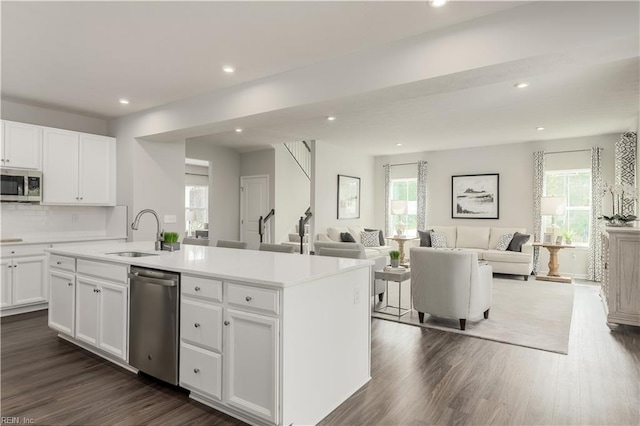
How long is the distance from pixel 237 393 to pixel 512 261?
253 inches

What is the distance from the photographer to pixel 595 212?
7.02 metres

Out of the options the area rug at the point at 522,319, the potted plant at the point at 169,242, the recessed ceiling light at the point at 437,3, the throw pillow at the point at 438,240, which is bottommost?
the area rug at the point at 522,319

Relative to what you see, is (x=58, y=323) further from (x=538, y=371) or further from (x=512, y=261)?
(x=512, y=261)

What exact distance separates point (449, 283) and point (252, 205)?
549 centimetres

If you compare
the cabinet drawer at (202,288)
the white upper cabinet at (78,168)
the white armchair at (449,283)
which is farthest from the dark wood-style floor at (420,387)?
the white upper cabinet at (78,168)

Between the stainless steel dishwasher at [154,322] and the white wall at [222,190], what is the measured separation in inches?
209

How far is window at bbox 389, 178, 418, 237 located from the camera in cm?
942

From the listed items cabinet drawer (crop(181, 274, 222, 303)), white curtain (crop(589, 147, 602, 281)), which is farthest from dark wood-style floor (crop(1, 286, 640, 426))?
white curtain (crop(589, 147, 602, 281))

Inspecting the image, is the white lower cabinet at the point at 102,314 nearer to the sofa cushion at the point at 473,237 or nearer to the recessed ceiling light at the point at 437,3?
the recessed ceiling light at the point at 437,3

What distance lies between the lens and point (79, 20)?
2.83 meters

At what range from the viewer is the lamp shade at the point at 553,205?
691cm

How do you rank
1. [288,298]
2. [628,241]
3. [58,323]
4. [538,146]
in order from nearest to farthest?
[288,298]
[58,323]
[628,241]
[538,146]

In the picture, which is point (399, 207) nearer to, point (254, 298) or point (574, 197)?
point (574, 197)

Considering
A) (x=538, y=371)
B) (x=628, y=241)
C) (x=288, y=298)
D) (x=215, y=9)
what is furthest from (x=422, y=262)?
(x=215, y=9)
